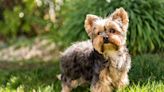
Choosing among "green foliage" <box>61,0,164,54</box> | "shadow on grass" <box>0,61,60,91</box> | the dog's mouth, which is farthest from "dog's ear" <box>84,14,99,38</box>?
"green foliage" <box>61,0,164,54</box>

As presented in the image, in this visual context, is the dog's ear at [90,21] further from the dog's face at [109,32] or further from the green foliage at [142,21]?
the green foliage at [142,21]

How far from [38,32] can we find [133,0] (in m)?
7.71

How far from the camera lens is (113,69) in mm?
8164

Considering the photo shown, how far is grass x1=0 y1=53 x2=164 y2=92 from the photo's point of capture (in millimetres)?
8444

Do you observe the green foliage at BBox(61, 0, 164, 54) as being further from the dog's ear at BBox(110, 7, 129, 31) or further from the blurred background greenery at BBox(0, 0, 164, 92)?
the dog's ear at BBox(110, 7, 129, 31)

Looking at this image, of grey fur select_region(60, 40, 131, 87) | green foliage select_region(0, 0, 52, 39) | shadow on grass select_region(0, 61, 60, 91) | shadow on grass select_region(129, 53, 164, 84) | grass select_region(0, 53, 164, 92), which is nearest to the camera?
grey fur select_region(60, 40, 131, 87)

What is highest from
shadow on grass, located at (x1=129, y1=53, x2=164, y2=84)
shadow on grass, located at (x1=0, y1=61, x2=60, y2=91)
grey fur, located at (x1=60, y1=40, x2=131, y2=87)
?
grey fur, located at (x1=60, y1=40, x2=131, y2=87)

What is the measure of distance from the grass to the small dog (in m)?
0.32

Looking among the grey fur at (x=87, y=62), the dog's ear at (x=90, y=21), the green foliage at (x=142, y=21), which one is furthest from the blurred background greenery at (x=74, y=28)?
the dog's ear at (x=90, y=21)

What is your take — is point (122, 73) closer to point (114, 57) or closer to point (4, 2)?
point (114, 57)

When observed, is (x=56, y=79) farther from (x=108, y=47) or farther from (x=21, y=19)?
(x=21, y=19)

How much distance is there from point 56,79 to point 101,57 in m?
2.36

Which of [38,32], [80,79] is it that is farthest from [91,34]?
[38,32]

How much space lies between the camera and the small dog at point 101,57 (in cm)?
771
